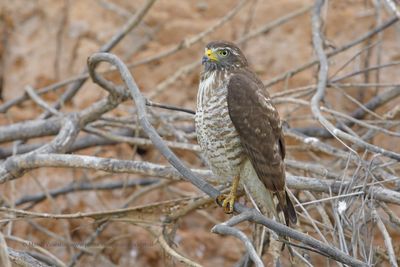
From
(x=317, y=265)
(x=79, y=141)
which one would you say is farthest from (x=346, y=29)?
(x=79, y=141)

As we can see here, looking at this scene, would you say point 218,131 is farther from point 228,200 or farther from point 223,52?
point 223,52

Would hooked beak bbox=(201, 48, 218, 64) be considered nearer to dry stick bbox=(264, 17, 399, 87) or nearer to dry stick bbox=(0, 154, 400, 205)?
dry stick bbox=(0, 154, 400, 205)

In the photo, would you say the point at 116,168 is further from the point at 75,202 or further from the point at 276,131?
the point at 75,202

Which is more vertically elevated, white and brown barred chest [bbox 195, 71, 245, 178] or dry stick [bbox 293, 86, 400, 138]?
dry stick [bbox 293, 86, 400, 138]

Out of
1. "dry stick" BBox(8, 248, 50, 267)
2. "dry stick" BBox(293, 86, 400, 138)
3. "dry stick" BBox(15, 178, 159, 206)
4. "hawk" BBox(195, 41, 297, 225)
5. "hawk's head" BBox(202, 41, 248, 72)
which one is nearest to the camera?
"dry stick" BBox(8, 248, 50, 267)

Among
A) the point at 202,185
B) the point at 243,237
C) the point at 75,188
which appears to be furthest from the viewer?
the point at 75,188

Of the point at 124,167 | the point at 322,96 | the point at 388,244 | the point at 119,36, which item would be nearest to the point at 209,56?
the point at 124,167

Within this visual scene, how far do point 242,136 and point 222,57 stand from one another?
19.0 inches

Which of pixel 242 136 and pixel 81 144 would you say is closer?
pixel 242 136

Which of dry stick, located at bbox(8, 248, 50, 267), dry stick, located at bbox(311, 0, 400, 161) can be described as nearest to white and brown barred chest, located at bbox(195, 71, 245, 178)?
dry stick, located at bbox(311, 0, 400, 161)

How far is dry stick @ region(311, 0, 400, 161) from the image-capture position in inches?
149

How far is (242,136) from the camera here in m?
3.89

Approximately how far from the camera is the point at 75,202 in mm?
6141

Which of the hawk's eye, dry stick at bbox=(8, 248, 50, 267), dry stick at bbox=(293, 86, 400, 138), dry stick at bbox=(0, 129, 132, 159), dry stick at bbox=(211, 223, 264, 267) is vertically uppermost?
dry stick at bbox=(293, 86, 400, 138)
